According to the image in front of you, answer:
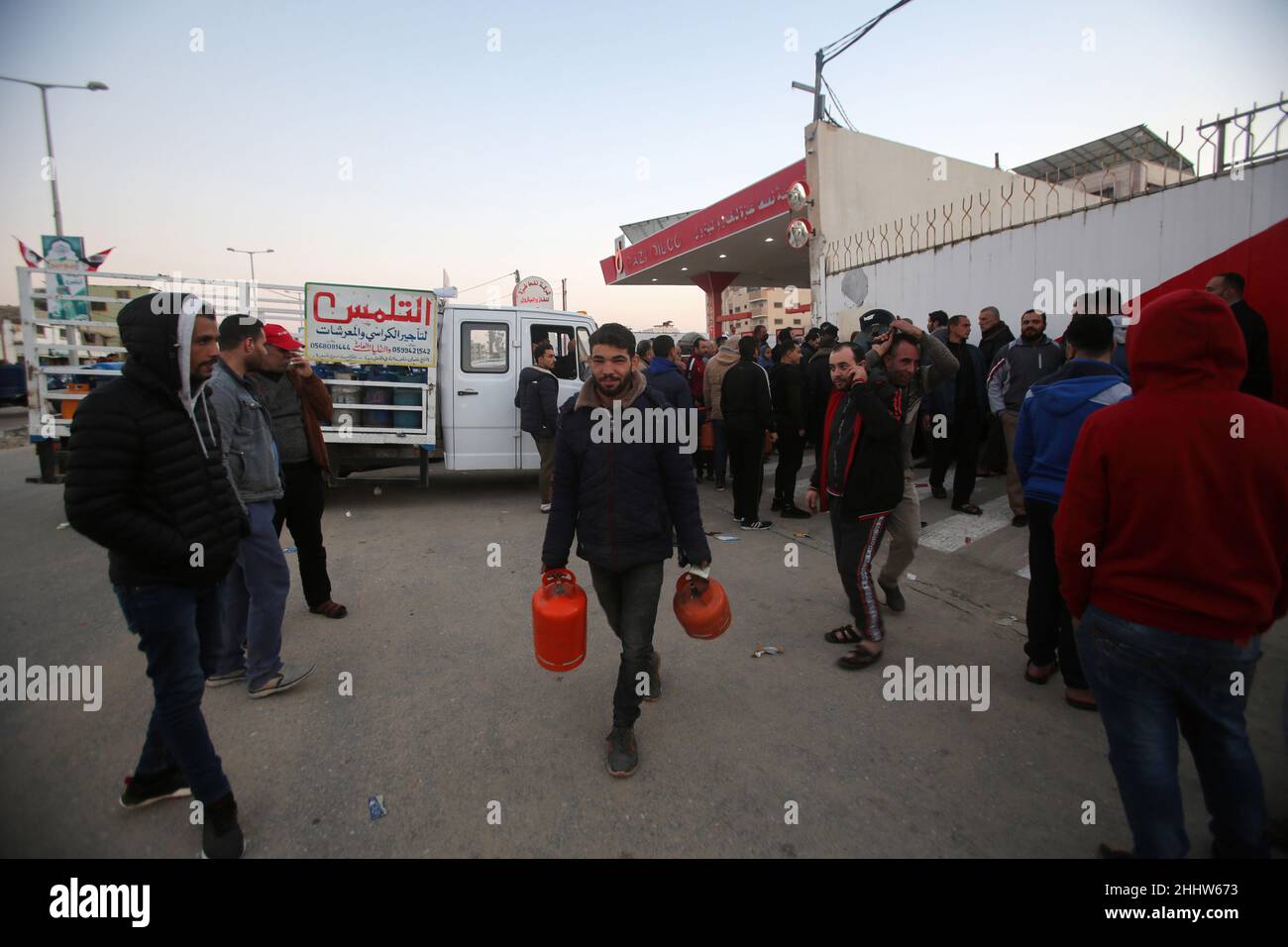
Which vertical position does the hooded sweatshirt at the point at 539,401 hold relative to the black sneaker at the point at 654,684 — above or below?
above

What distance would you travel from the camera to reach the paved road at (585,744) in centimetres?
241

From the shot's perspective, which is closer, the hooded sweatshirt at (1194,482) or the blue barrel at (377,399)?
the hooded sweatshirt at (1194,482)

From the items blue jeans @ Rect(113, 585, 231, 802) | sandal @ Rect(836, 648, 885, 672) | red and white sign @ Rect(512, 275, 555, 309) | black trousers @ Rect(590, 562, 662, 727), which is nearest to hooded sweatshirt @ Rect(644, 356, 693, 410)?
black trousers @ Rect(590, 562, 662, 727)

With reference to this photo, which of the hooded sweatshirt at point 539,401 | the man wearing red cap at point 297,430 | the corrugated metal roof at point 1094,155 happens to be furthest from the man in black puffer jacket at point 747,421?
the corrugated metal roof at point 1094,155

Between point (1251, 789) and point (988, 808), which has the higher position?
point (1251, 789)

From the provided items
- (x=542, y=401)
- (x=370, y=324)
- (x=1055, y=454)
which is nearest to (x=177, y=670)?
(x=1055, y=454)

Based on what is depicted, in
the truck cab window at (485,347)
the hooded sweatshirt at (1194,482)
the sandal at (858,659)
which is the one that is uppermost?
the truck cab window at (485,347)

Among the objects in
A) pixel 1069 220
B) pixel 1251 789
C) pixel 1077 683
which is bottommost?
pixel 1077 683

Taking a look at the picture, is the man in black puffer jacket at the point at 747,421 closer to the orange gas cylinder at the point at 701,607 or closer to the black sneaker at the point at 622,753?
the orange gas cylinder at the point at 701,607

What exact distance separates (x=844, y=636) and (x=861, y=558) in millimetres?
578

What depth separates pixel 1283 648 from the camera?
3.74m
